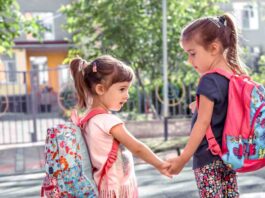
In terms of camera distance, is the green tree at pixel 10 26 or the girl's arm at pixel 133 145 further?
the green tree at pixel 10 26

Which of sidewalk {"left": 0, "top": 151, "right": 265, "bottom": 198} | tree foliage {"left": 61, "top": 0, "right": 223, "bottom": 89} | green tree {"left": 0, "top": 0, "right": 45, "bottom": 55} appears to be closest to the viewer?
sidewalk {"left": 0, "top": 151, "right": 265, "bottom": 198}

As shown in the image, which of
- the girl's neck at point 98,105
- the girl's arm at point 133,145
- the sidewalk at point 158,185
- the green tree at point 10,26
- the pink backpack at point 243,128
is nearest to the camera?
Result: the pink backpack at point 243,128

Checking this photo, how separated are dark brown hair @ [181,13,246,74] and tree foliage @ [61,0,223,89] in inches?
299

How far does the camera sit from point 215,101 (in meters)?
2.30

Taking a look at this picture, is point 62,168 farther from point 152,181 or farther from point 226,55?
point 152,181

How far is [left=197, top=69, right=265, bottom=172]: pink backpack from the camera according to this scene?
2.28 meters

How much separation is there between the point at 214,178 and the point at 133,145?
451 millimetres

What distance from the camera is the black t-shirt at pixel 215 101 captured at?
2.29m

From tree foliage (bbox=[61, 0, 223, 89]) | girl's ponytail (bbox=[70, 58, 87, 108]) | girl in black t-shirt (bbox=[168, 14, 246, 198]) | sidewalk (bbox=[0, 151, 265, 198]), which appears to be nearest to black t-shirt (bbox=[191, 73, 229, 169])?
girl in black t-shirt (bbox=[168, 14, 246, 198])

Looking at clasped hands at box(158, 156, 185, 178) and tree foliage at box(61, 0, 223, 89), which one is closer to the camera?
clasped hands at box(158, 156, 185, 178)

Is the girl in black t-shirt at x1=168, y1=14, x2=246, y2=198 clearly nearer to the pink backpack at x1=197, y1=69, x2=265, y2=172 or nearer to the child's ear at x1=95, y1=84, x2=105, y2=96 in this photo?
the pink backpack at x1=197, y1=69, x2=265, y2=172

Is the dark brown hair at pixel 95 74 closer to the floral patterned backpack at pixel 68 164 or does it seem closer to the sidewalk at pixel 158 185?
the floral patterned backpack at pixel 68 164

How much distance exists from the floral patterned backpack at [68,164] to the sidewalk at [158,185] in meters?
2.48

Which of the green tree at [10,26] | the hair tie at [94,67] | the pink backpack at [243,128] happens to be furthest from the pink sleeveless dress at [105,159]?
the green tree at [10,26]
